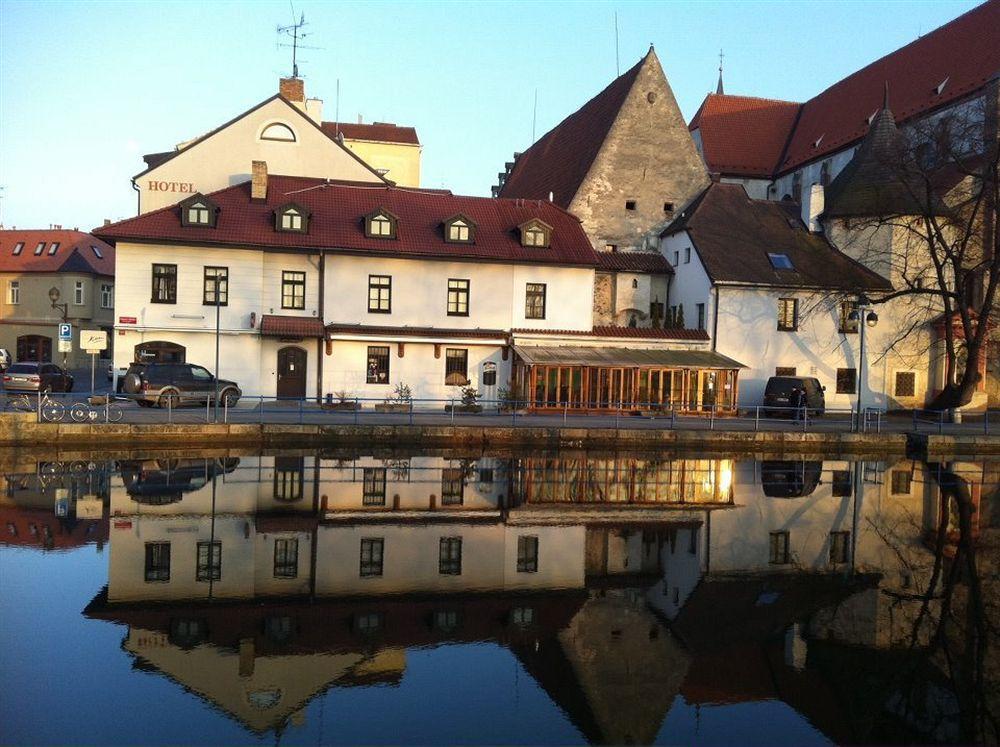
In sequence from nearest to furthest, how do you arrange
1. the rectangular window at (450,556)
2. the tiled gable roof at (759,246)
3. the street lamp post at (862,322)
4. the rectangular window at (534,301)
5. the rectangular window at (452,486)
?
the rectangular window at (450,556) → the rectangular window at (452,486) → the street lamp post at (862,322) → the rectangular window at (534,301) → the tiled gable roof at (759,246)

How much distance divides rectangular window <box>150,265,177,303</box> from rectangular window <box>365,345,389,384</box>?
300 inches

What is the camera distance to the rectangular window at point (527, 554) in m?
12.0

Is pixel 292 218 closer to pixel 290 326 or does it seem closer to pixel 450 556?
pixel 290 326

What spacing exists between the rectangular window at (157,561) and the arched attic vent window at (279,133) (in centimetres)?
3076

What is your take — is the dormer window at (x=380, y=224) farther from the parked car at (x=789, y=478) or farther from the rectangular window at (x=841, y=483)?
the rectangular window at (x=841, y=483)

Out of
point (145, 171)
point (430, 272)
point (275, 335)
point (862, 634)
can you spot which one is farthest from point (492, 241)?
point (862, 634)

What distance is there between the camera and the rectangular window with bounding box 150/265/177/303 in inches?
1246

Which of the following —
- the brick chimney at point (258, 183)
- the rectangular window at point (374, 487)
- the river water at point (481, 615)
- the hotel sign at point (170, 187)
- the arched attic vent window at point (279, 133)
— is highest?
the arched attic vent window at point (279, 133)

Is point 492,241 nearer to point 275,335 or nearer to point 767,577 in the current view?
point 275,335

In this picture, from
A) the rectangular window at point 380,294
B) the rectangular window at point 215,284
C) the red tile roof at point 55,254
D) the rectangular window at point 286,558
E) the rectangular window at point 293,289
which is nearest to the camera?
the rectangular window at point 286,558

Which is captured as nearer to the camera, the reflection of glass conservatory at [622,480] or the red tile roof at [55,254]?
the reflection of glass conservatory at [622,480]

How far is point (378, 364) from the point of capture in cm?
3278

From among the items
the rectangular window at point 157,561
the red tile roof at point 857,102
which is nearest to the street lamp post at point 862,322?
the red tile roof at point 857,102

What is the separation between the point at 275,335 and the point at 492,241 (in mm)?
9587
